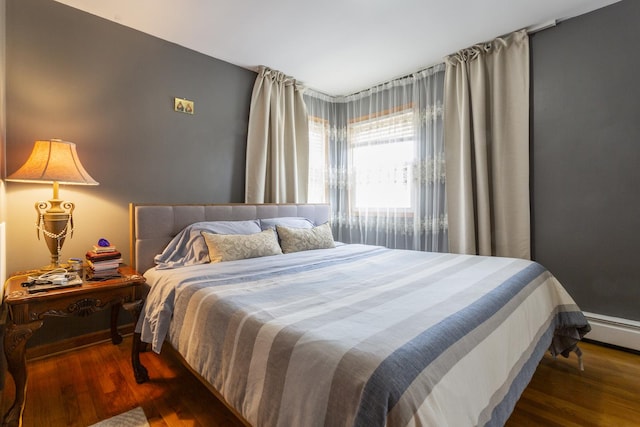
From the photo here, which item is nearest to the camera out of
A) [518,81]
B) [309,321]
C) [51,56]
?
[309,321]

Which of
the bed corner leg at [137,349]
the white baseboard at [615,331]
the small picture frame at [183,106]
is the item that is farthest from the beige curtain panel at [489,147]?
the bed corner leg at [137,349]

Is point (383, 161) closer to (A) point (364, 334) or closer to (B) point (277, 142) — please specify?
(B) point (277, 142)

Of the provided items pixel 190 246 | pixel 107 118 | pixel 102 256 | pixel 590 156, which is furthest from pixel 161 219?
pixel 590 156

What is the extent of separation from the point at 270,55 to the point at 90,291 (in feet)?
8.13

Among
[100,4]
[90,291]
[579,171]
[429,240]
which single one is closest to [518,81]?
[579,171]

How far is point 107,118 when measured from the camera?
229cm

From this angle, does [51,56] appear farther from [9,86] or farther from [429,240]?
[429,240]

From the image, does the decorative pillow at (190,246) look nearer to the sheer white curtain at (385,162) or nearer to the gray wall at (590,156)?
the sheer white curtain at (385,162)

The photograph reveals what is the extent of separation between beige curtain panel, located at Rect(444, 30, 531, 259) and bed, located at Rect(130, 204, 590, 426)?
0.80 m

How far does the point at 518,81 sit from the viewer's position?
2.54 m

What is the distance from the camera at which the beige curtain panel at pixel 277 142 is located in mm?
3076

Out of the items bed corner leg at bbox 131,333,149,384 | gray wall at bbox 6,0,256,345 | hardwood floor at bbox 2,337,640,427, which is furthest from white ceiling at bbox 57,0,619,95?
hardwood floor at bbox 2,337,640,427

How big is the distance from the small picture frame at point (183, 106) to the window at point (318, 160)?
1538mm

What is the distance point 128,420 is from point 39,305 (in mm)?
723
